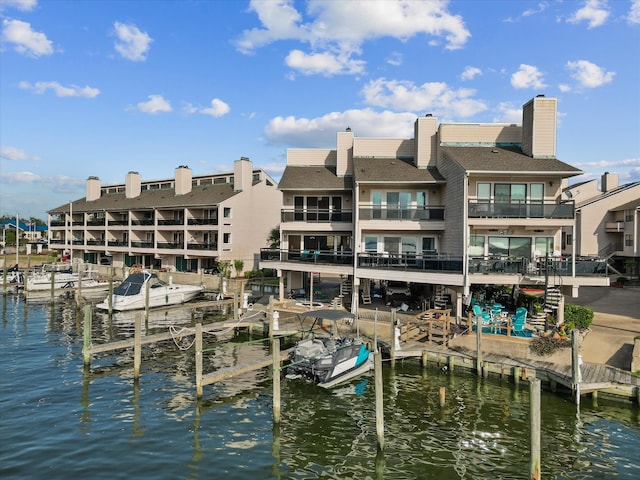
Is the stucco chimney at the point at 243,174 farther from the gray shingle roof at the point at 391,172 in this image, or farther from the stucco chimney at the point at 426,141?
the stucco chimney at the point at 426,141

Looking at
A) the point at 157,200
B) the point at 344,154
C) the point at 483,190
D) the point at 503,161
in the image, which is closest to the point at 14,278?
the point at 157,200

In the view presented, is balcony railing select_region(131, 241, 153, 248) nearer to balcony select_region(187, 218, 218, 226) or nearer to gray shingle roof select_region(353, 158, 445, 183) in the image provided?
balcony select_region(187, 218, 218, 226)

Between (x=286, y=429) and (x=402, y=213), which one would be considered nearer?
(x=286, y=429)

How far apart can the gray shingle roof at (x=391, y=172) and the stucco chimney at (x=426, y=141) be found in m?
0.70

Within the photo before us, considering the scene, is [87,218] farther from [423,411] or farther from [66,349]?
[423,411]

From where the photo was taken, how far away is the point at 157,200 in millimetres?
55562

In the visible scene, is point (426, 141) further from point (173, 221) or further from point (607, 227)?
point (173, 221)

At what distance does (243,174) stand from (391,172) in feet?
78.4

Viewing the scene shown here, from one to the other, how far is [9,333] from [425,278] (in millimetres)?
27077

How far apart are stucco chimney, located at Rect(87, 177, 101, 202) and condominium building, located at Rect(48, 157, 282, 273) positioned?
1.95m

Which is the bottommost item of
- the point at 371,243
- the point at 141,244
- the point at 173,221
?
the point at 141,244

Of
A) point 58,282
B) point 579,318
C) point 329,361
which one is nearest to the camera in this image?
point 329,361

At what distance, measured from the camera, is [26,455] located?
525 inches

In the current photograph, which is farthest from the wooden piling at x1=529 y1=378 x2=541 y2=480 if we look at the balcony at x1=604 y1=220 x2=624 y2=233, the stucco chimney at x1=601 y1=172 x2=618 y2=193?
the stucco chimney at x1=601 y1=172 x2=618 y2=193
